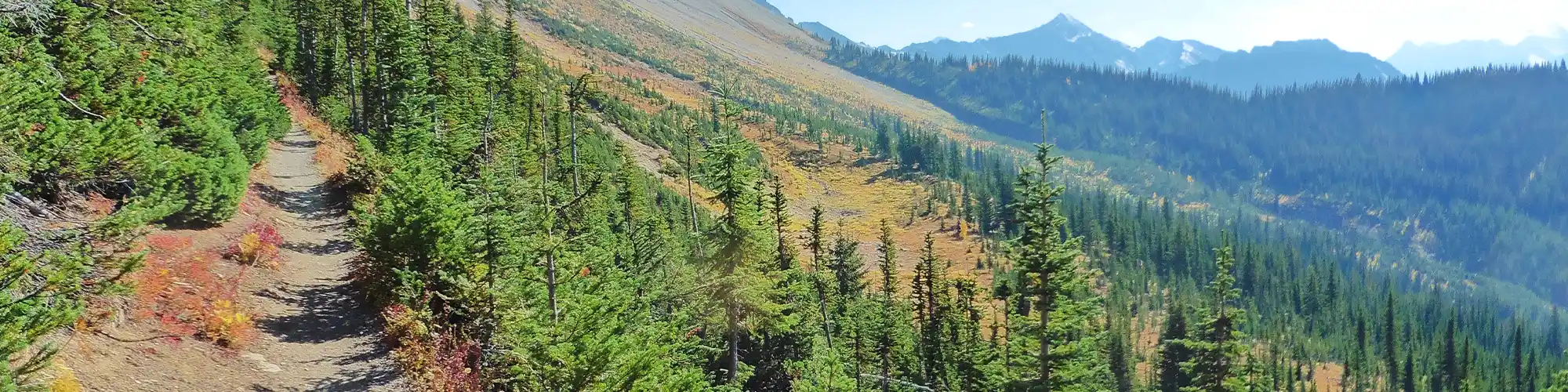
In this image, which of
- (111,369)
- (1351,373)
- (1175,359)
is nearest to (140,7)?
(111,369)

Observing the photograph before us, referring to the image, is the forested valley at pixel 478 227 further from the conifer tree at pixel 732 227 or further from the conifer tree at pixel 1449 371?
the conifer tree at pixel 1449 371

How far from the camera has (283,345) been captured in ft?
55.8

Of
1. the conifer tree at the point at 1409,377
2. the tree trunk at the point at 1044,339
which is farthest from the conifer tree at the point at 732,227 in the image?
the conifer tree at the point at 1409,377

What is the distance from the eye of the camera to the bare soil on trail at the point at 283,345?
1353 cm

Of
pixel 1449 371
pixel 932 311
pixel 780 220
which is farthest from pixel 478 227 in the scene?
pixel 1449 371

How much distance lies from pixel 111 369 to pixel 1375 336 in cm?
17896

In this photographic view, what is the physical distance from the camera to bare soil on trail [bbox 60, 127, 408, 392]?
44.4ft

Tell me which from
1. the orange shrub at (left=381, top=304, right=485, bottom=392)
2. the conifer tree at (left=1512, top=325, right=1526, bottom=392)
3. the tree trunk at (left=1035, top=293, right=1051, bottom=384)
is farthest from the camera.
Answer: the conifer tree at (left=1512, top=325, right=1526, bottom=392)

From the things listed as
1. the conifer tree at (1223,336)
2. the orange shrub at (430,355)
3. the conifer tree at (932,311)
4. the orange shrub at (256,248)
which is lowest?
the conifer tree at (932,311)

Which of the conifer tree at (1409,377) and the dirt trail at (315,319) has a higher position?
the dirt trail at (315,319)

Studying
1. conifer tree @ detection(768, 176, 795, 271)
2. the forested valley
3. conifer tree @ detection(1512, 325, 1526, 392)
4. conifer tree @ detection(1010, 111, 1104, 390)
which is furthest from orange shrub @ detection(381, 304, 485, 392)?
conifer tree @ detection(1512, 325, 1526, 392)

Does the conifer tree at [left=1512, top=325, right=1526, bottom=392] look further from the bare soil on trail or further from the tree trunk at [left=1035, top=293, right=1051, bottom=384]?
the bare soil on trail

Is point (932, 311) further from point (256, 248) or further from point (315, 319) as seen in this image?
point (256, 248)

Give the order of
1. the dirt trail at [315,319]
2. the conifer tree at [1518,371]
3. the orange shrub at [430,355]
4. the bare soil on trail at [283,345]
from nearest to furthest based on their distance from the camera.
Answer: the bare soil on trail at [283,345], the dirt trail at [315,319], the orange shrub at [430,355], the conifer tree at [1518,371]
